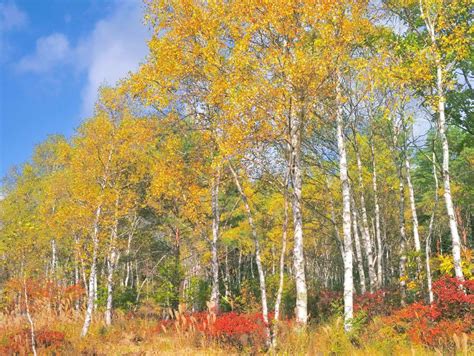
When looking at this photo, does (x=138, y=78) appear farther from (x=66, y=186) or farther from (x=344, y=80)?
(x=66, y=186)

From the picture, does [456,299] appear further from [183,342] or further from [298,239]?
[183,342]

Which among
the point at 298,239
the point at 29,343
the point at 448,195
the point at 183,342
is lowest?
the point at 183,342

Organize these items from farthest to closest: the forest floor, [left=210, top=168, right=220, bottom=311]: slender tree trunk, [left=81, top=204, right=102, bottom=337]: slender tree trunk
Result: [left=210, top=168, right=220, bottom=311]: slender tree trunk
[left=81, top=204, right=102, bottom=337]: slender tree trunk
the forest floor

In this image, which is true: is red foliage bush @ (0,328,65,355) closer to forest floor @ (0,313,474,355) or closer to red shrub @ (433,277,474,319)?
forest floor @ (0,313,474,355)

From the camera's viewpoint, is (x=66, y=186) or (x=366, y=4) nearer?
(x=366, y=4)

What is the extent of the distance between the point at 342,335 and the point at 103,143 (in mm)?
10184

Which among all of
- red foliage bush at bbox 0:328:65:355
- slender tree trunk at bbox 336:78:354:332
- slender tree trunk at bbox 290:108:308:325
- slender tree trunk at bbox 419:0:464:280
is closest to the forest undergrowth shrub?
slender tree trunk at bbox 290:108:308:325

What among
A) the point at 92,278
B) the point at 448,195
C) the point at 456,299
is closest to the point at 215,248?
the point at 92,278

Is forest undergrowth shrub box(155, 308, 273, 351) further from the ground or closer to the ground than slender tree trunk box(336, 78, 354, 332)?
closer to the ground

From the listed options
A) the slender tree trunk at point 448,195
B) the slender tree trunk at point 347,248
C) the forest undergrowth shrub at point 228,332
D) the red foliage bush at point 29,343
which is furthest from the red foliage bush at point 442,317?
the red foliage bush at point 29,343

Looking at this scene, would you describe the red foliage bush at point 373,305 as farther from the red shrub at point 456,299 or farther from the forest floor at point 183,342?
the red shrub at point 456,299

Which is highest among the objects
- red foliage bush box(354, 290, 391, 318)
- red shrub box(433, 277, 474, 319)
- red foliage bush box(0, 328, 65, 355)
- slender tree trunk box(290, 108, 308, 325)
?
slender tree trunk box(290, 108, 308, 325)

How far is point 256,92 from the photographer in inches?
351

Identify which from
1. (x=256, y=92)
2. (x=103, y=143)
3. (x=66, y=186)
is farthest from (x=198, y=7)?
(x=66, y=186)
